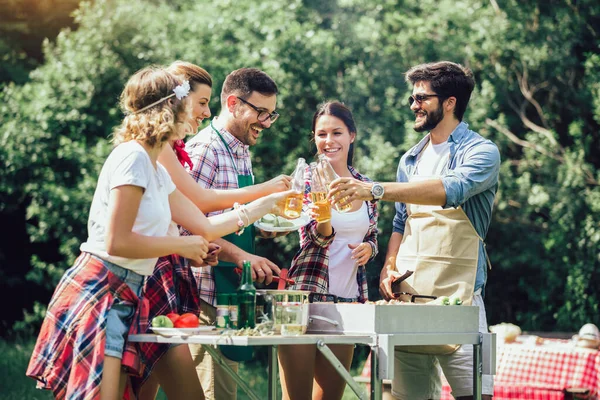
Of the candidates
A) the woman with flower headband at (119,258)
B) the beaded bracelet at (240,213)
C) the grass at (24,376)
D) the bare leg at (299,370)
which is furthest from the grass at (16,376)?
the woman with flower headband at (119,258)

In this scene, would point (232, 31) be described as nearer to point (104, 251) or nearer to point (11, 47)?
point (11, 47)

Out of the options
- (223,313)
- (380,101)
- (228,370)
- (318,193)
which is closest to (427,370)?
(318,193)

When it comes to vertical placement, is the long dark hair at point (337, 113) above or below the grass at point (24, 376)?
above

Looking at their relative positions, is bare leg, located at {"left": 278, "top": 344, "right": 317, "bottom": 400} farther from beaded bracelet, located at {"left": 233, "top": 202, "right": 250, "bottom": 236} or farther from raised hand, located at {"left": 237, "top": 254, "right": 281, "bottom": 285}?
beaded bracelet, located at {"left": 233, "top": 202, "right": 250, "bottom": 236}

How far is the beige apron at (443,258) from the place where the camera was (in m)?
3.99

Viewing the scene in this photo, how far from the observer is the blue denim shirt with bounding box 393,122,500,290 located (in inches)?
153

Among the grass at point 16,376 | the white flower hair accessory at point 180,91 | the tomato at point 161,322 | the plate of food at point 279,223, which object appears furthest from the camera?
the grass at point 16,376

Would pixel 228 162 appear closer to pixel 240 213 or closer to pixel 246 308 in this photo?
pixel 240 213

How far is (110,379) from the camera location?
2.96 meters

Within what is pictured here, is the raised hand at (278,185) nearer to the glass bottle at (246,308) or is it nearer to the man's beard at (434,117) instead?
the glass bottle at (246,308)

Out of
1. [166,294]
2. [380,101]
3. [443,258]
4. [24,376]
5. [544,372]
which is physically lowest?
[24,376]

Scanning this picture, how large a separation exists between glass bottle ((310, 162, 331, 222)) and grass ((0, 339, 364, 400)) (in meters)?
4.23

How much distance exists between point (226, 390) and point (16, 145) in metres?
7.94

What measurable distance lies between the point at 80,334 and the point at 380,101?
820 cm
